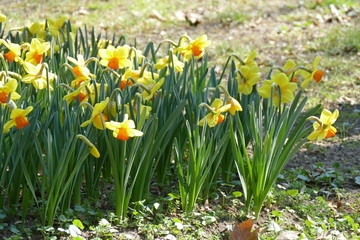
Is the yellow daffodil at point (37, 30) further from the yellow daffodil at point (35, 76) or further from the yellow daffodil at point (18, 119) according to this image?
the yellow daffodil at point (18, 119)

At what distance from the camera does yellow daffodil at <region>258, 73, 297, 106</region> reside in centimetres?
267

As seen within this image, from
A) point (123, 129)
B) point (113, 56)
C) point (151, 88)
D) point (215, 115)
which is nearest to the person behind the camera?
point (123, 129)

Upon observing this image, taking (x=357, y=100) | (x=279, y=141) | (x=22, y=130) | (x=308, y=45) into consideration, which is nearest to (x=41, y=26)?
(x=22, y=130)

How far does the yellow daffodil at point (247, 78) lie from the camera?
2818 millimetres

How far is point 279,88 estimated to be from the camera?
266 cm

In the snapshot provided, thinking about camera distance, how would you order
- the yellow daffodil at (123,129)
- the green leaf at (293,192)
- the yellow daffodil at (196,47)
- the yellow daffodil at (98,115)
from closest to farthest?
the yellow daffodil at (123,129) < the yellow daffodil at (98,115) < the green leaf at (293,192) < the yellow daffodil at (196,47)

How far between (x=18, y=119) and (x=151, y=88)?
625 mm

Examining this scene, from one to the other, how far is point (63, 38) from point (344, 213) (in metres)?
1.99

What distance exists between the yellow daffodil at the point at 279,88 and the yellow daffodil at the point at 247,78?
0.13m

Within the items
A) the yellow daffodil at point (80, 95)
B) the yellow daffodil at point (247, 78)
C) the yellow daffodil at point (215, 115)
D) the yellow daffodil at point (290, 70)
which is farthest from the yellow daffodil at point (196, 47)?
the yellow daffodil at point (80, 95)

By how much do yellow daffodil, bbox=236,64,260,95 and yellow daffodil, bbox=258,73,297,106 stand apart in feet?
0.43

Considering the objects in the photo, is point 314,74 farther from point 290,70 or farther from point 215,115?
point 215,115

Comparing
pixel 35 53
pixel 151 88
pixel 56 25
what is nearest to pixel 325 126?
pixel 151 88

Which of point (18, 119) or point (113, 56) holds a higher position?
point (113, 56)
